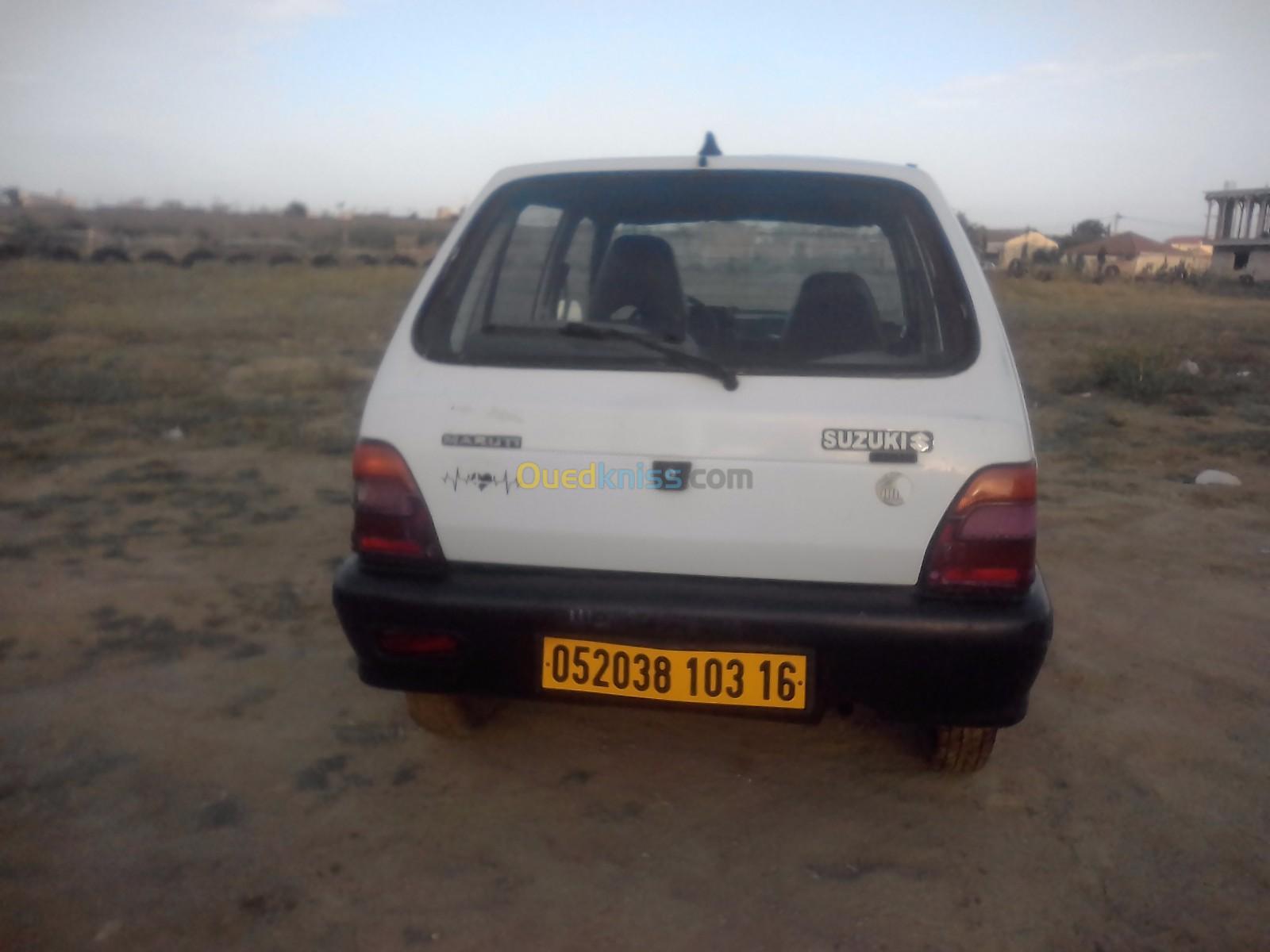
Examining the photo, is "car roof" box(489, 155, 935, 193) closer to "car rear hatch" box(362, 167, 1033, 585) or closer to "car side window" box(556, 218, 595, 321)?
"car rear hatch" box(362, 167, 1033, 585)

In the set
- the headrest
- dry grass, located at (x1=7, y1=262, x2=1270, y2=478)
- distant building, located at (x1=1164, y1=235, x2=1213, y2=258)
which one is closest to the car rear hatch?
the headrest

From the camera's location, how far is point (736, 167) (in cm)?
268

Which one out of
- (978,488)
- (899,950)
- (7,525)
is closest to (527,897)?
(899,950)

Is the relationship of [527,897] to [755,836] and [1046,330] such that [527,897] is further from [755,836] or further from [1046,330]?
[1046,330]

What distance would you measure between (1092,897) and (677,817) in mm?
977

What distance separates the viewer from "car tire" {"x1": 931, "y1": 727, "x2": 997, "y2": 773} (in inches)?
106

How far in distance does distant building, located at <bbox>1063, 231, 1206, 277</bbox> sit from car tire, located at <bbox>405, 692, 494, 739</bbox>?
44.1 meters

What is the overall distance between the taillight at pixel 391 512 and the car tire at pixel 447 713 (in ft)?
2.08

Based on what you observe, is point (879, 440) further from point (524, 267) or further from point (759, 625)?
point (524, 267)

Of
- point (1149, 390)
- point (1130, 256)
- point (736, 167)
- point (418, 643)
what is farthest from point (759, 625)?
point (1130, 256)

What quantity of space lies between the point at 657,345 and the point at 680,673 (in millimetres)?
734

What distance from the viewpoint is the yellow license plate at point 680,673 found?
2277 mm

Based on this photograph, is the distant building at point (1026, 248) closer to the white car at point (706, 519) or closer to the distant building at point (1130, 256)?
the distant building at point (1130, 256)

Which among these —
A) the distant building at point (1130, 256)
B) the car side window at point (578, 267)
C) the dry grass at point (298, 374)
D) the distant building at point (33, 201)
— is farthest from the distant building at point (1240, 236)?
the distant building at point (33, 201)
